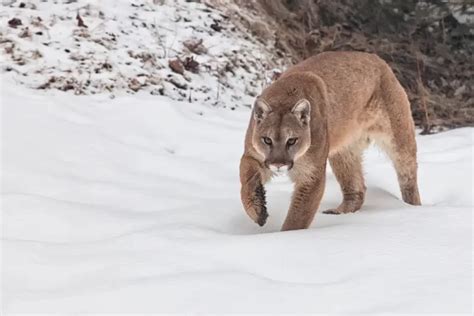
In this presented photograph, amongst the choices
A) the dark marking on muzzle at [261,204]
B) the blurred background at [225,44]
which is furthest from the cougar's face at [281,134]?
the blurred background at [225,44]

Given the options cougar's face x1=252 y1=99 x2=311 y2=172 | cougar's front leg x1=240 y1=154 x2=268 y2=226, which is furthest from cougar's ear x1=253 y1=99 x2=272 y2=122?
cougar's front leg x1=240 y1=154 x2=268 y2=226

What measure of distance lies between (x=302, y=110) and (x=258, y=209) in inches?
30.1

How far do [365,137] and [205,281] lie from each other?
347cm

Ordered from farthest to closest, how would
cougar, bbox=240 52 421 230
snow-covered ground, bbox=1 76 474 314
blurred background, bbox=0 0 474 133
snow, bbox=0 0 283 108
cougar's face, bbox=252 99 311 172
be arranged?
blurred background, bbox=0 0 474 133, snow, bbox=0 0 283 108, cougar, bbox=240 52 421 230, cougar's face, bbox=252 99 311 172, snow-covered ground, bbox=1 76 474 314

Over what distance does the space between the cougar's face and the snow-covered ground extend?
556 millimetres

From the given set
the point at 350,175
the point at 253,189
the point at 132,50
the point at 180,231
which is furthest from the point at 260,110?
the point at 132,50

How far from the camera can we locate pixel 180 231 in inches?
187

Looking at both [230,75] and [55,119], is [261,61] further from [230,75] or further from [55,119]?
[55,119]

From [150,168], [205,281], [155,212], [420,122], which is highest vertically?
[205,281]

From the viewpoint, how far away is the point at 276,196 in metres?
6.42

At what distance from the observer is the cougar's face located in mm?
5125

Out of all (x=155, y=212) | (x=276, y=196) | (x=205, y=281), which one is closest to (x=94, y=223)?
(x=155, y=212)

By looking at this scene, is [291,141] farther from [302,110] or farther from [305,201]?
[305,201]

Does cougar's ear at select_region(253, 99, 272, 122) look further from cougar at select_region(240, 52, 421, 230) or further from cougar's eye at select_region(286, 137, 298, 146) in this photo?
cougar's eye at select_region(286, 137, 298, 146)
